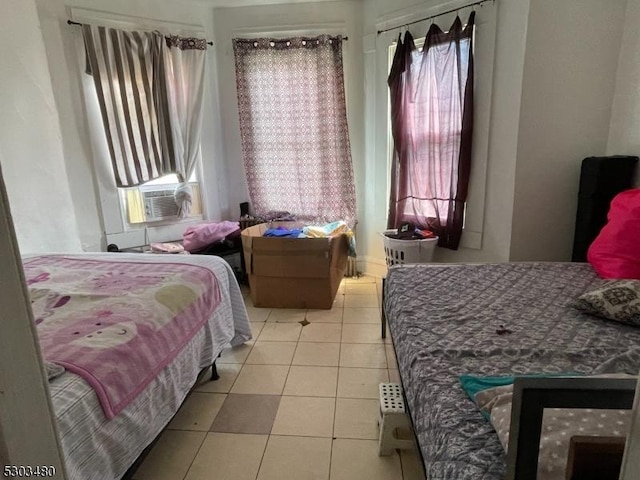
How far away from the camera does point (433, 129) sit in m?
3.12

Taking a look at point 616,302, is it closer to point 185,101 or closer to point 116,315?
point 116,315

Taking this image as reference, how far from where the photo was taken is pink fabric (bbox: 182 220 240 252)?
11.1ft

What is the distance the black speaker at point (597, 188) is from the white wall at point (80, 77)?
3.25 m

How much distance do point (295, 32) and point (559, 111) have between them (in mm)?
2347

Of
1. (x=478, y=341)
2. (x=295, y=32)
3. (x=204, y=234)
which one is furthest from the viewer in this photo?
(x=295, y=32)

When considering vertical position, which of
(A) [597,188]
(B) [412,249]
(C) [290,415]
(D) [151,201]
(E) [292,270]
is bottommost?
(C) [290,415]

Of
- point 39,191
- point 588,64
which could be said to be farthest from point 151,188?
point 588,64

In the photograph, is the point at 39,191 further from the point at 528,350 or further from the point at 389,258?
the point at 528,350

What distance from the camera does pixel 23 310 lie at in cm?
49

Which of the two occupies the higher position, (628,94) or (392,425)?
(628,94)

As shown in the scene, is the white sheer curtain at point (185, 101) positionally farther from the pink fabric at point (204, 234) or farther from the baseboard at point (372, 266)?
the baseboard at point (372, 266)

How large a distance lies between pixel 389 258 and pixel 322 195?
3.21 feet

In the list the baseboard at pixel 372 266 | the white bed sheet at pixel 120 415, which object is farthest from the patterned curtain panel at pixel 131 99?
the baseboard at pixel 372 266

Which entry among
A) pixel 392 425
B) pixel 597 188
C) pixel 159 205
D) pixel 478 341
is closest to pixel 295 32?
Answer: pixel 159 205
